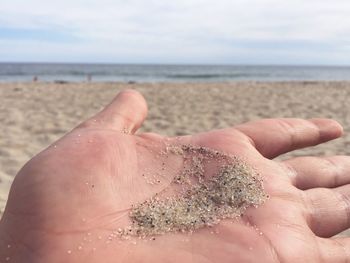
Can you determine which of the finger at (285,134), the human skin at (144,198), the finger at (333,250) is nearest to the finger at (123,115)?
the human skin at (144,198)

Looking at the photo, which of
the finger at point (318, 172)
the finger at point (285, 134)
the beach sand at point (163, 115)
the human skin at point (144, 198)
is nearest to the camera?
the human skin at point (144, 198)

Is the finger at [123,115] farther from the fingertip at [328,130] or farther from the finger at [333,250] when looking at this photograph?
the finger at [333,250]

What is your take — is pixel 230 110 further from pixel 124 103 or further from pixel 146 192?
pixel 146 192

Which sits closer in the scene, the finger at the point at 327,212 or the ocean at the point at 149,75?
the finger at the point at 327,212

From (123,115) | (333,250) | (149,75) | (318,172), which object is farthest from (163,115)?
(149,75)

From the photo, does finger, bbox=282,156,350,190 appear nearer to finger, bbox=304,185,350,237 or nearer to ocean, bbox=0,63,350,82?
finger, bbox=304,185,350,237

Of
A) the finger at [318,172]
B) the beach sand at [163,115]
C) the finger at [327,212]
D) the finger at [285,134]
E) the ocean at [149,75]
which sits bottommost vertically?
the ocean at [149,75]
